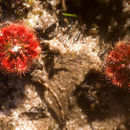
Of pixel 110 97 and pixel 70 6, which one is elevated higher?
pixel 70 6

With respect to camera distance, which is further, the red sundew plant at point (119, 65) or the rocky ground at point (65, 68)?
the rocky ground at point (65, 68)

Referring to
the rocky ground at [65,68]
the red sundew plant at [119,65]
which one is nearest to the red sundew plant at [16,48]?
the rocky ground at [65,68]

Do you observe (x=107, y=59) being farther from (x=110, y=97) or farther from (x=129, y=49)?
(x=110, y=97)

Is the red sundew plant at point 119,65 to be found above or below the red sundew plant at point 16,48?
below

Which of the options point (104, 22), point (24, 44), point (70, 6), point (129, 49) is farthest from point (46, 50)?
point (129, 49)

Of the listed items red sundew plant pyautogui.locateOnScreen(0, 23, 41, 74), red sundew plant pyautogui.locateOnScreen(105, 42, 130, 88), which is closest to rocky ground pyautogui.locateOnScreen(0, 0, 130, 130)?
red sundew plant pyautogui.locateOnScreen(105, 42, 130, 88)

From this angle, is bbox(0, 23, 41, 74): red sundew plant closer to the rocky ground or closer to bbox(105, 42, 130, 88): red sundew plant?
the rocky ground

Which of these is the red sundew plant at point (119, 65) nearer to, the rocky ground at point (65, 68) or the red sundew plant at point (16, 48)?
the rocky ground at point (65, 68)
